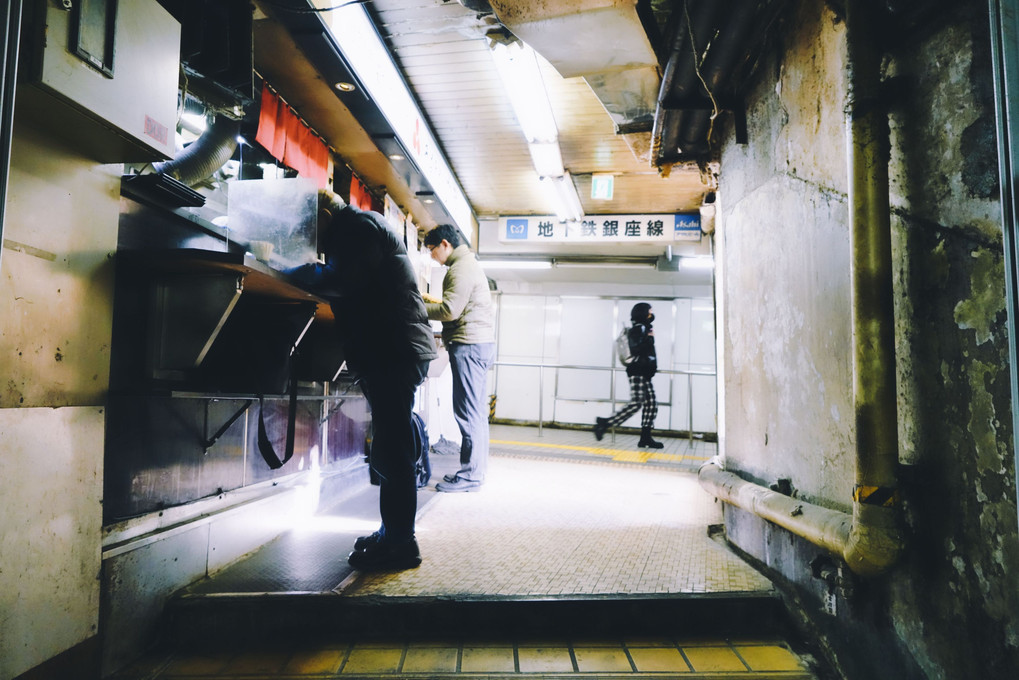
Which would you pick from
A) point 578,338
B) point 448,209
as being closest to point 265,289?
point 448,209

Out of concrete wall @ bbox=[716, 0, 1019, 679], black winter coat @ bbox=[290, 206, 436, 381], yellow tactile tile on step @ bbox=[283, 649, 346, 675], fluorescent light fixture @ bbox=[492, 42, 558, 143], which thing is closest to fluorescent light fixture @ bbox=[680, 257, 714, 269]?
fluorescent light fixture @ bbox=[492, 42, 558, 143]

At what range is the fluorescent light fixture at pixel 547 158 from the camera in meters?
5.25

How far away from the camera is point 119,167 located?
1.92m

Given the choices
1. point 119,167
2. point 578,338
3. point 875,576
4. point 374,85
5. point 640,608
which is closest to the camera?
point 875,576

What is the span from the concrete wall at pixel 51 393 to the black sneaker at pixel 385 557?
999 mm

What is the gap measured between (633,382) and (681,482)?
10.1ft

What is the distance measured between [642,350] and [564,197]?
254 centimetres

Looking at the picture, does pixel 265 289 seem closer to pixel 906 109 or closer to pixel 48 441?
pixel 48 441

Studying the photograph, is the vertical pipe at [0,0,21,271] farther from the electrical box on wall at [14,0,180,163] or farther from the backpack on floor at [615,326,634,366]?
the backpack on floor at [615,326,634,366]

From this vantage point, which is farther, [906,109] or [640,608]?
[640,608]

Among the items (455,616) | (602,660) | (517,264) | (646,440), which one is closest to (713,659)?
(602,660)

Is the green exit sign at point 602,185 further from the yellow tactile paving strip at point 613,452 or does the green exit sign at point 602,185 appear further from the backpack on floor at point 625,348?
the yellow tactile paving strip at point 613,452

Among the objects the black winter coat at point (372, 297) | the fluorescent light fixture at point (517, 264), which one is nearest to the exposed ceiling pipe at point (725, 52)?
the black winter coat at point (372, 297)

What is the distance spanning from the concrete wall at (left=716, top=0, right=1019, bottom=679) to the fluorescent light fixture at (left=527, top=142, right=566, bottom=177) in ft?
10.0
